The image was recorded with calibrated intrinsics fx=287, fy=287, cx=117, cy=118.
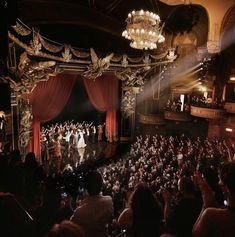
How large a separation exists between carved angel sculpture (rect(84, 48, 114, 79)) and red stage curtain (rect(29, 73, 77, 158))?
90cm

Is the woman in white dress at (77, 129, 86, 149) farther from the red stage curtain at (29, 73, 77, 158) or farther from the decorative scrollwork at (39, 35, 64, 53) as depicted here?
the decorative scrollwork at (39, 35, 64, 53)

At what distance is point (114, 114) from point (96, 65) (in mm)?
3794

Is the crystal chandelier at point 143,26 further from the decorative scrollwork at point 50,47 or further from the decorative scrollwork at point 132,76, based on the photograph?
the decorative scrollwork at point 132,76

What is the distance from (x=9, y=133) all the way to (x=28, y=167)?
5764 millimetres

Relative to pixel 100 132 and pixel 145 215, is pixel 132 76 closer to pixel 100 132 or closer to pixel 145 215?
pixel 100 132

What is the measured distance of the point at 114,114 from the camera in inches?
585

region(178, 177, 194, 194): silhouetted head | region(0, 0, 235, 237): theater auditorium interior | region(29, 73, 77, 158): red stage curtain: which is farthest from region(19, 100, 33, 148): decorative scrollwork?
region(178, 177, 194, 194): silhouetted head

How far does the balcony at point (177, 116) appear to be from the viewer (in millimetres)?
16484

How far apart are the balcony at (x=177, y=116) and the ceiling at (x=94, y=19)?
408cm

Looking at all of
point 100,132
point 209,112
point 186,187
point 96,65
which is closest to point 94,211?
point 186,187

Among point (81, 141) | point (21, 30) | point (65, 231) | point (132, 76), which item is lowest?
point (81, 141)

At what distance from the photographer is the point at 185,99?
1809 centimetres

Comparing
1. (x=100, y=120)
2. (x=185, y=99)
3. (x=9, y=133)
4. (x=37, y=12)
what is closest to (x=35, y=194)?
(x=9, y=133)

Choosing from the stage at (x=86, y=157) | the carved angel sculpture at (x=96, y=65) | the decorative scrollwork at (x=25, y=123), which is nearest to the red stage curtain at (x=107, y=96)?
the stage at (x=86, y=157)
